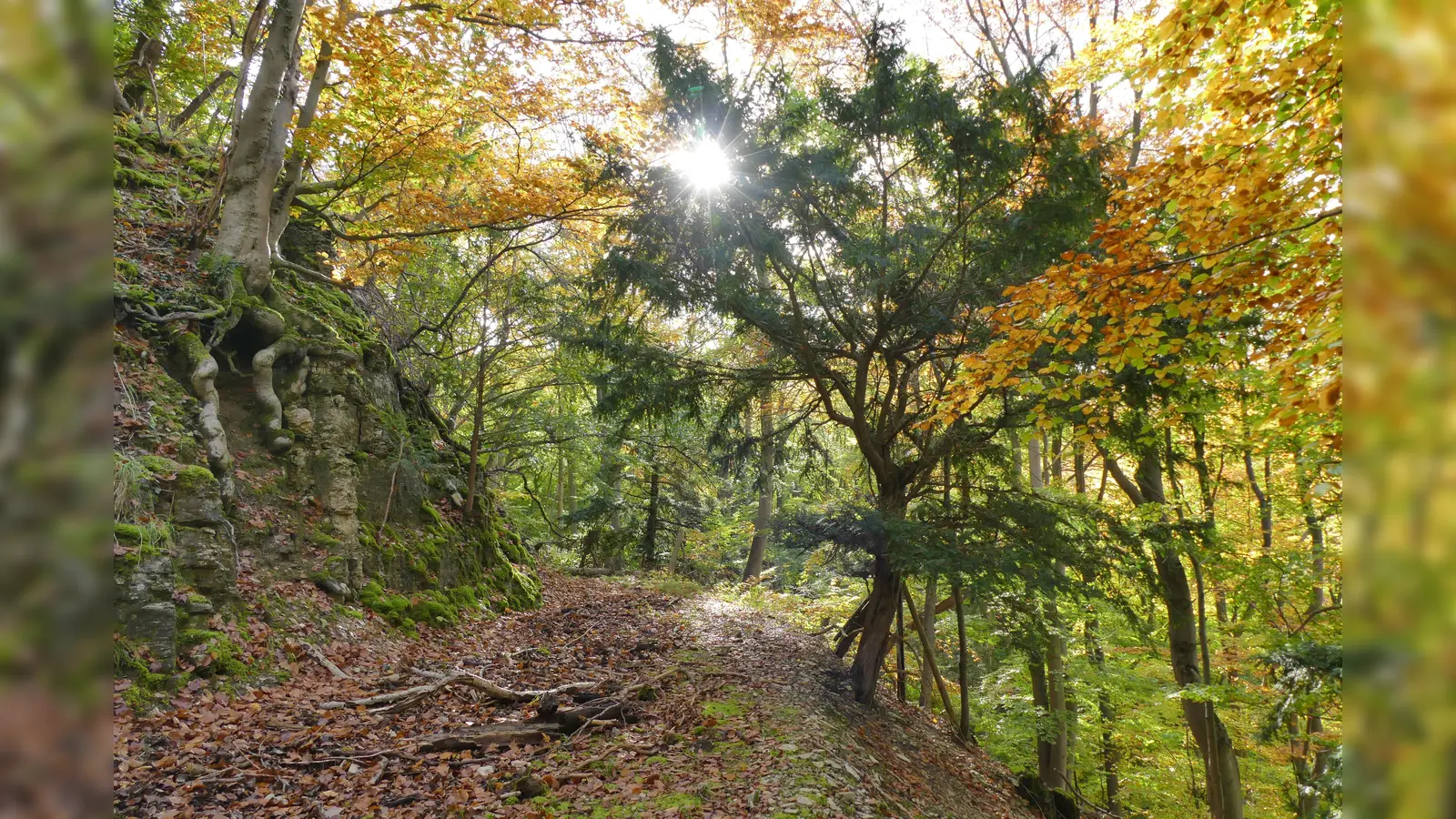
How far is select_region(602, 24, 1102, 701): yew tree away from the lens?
637 cm

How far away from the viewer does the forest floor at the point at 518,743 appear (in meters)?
4.00

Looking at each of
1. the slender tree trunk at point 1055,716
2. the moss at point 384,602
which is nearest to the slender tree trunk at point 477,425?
the moss at point 384,602

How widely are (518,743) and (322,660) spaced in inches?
91.4

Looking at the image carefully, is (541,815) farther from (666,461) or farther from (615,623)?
(666,461)

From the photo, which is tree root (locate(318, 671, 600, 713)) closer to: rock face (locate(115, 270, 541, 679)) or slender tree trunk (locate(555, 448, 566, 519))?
rock face (locate(115, 270, 541, 679))

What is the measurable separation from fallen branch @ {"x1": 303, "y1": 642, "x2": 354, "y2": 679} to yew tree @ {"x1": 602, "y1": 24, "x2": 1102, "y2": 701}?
16.3ft

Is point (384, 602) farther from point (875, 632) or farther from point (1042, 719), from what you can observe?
point (1042, 719)

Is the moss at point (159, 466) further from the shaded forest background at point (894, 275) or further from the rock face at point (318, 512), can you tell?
the shaded forest background at point (894, 275)

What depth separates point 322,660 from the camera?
6000 millimetres

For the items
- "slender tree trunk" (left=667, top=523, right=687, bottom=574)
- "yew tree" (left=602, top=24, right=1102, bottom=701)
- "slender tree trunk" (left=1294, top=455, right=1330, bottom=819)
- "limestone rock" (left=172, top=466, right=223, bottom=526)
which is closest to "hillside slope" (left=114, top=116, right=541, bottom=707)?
"limestone rock" (left=172, top=466, right=223, bottom=526)

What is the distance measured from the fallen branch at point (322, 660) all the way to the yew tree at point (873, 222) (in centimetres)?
498

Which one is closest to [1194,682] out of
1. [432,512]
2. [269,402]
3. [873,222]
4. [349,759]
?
[873,222]
